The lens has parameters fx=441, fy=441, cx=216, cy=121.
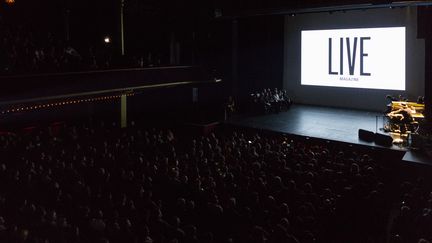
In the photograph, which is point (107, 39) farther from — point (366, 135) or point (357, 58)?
point (366, 135)

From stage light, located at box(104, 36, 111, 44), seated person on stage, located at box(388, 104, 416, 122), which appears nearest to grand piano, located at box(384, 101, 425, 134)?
seated person on stage, located at box(388, 104, 416, 122)

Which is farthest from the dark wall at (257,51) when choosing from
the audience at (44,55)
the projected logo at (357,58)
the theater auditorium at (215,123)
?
the audience at (44,55)

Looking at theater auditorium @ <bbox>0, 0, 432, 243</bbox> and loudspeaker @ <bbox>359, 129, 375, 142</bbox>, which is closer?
theater auditorium @ <bbox>0, 0, 432, 243</bbox>

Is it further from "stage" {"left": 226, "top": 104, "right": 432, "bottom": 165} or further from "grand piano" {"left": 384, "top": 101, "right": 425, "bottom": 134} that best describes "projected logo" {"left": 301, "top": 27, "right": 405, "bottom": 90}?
"grand piano" {"left": 384, "top": 101, "right": 425, "bottom": 134}

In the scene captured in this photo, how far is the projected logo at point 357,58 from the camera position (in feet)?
61.3

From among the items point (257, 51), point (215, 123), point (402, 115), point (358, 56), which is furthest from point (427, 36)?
point (257, 51)

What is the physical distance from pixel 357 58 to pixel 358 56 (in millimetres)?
95

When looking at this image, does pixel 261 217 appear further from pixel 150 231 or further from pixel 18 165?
pixel 18 165

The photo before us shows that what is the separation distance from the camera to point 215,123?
18047mm

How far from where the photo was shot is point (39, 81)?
10.9 metres

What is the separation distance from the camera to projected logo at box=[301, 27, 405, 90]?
18.7 metres

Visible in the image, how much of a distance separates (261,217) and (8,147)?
7.99 m

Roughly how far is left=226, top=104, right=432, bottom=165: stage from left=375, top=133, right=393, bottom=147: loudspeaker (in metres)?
0.14

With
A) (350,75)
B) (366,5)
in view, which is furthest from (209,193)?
(350,75)
